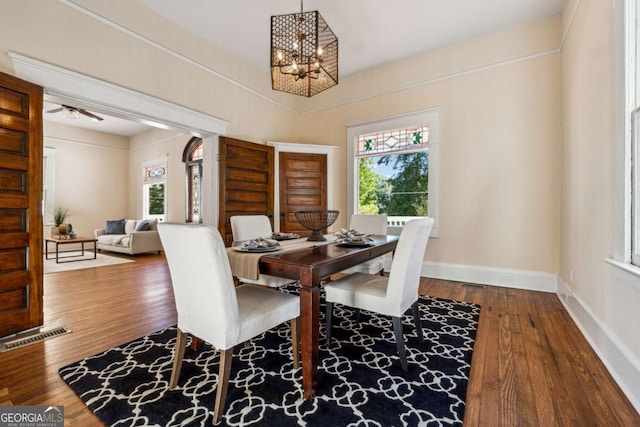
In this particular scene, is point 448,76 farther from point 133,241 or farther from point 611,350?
point 133,241

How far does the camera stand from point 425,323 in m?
2.46

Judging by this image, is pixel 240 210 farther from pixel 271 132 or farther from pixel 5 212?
pixel 5 212

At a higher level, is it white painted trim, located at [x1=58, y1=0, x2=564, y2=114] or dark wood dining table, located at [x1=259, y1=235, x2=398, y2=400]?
white painted trim, located at [x1=58, y1=0, x2=564, y2=114]

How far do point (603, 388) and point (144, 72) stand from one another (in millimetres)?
4683

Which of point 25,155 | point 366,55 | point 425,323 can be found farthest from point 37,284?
point 366,55

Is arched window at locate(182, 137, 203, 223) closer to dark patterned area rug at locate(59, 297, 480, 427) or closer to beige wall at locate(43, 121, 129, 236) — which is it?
beige wall at locate(43, 121, 129, 236)

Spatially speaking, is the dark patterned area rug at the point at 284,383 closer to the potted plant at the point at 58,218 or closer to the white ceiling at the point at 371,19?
the white ceiling at the point at 371,19

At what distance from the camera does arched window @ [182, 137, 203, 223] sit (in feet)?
21.3

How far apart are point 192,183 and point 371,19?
510 centimetres

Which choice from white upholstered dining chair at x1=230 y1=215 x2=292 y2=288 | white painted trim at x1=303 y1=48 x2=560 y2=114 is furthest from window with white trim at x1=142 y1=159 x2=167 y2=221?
white upholstered dining chair at x1=230 y1=215 x2=292 y2=288

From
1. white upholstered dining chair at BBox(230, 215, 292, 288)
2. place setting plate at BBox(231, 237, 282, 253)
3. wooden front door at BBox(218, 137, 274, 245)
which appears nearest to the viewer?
place setting plate at BBox(231, 237, 282, 253)

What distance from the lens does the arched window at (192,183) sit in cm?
648

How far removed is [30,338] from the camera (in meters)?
2.17

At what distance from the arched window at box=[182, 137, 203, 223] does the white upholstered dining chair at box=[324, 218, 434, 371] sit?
536 centimetres
